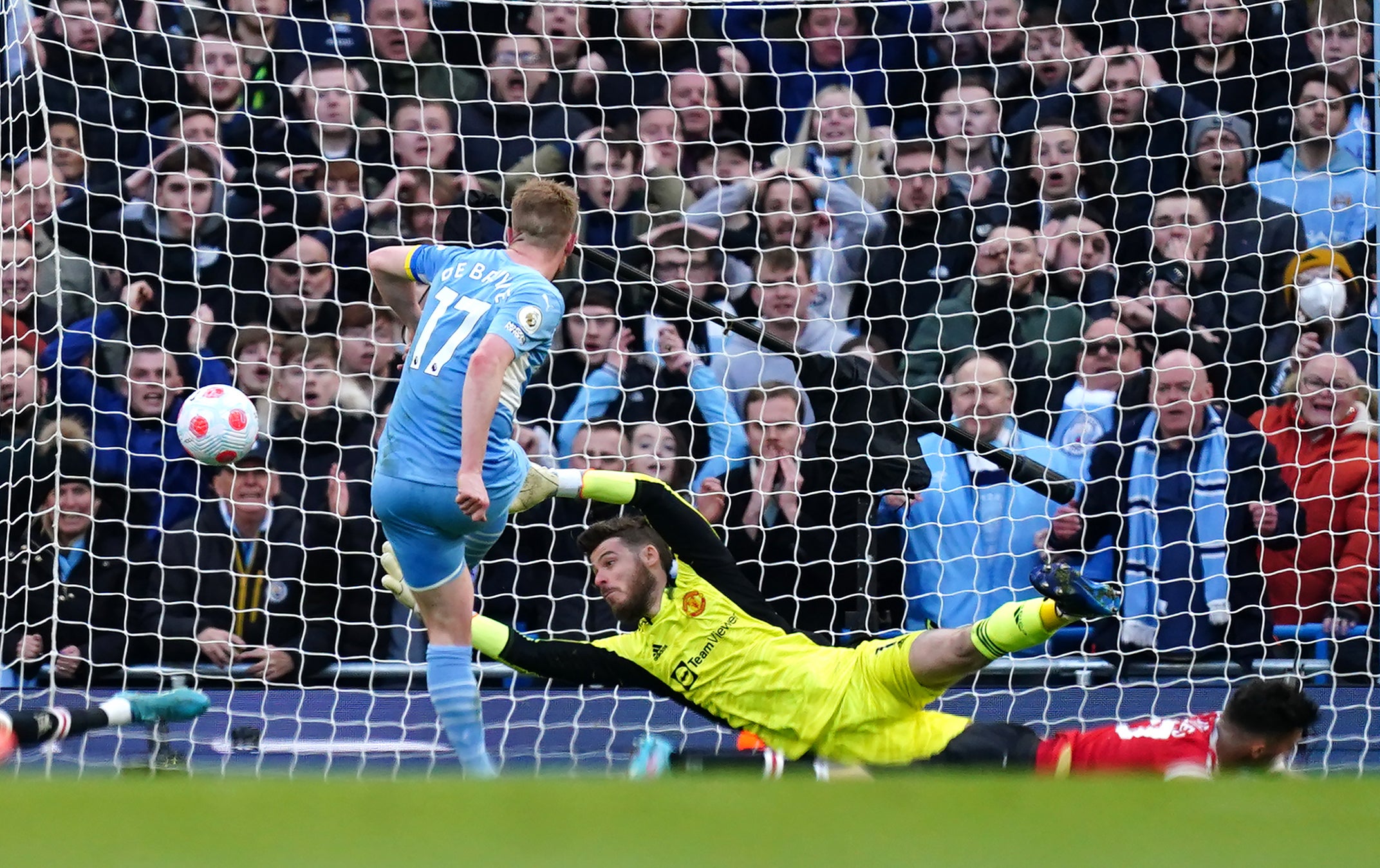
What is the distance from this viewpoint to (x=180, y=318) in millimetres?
6805

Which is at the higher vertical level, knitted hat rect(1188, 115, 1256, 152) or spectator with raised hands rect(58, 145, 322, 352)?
knitted hat rect(1188, 115, 1256, 152)

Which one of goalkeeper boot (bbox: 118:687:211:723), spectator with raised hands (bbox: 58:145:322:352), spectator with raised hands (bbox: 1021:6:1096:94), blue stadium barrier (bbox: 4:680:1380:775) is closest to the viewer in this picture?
goalkeeper boot (bbox: 118:687:211:723)

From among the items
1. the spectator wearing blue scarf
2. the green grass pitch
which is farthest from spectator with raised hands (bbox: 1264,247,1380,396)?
the green grass pitch

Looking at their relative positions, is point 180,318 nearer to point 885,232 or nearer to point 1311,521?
point 885,232

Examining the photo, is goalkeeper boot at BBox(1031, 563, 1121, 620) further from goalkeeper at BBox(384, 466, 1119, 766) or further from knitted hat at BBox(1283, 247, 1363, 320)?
knitted hat at BBox(1283, 247, 1363, 320)

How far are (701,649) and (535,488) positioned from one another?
2.41 ft

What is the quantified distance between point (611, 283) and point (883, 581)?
66.2 inches

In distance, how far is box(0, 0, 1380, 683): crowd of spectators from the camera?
650 centimetres

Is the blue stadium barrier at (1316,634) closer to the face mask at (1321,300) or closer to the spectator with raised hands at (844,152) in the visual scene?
the face mask at (1321,300)

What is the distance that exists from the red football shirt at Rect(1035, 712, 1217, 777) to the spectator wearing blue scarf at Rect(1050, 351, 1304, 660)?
171cm

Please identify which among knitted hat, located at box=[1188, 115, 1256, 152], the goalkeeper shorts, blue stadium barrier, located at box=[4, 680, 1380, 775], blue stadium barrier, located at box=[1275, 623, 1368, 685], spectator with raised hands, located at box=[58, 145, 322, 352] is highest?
knitted hat, located at box=[1188, 115, 1256, 152]

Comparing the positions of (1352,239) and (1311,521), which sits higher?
(1352,239)

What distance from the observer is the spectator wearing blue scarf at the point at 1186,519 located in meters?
6.39

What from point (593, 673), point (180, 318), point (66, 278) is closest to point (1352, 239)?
point (593, 673)
